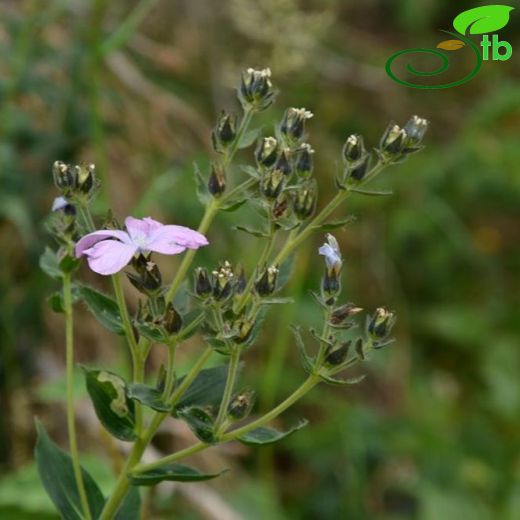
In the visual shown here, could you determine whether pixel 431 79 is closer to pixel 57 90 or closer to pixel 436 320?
pixel 436 320

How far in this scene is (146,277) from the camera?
52.0 inches

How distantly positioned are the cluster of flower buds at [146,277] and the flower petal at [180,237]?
0.13 ft

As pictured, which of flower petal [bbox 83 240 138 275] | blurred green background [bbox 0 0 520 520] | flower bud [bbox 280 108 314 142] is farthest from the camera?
blurred green background [bbox 0 0 520 520]

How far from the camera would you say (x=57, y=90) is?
297 cm

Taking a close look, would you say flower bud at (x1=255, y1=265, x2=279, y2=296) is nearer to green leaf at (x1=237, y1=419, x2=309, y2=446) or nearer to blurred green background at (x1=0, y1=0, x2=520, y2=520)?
green leaf at (x1=237, y1=419, x2=309, y2=446)

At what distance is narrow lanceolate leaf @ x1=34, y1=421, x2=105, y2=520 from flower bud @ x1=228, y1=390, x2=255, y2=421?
1.01ft

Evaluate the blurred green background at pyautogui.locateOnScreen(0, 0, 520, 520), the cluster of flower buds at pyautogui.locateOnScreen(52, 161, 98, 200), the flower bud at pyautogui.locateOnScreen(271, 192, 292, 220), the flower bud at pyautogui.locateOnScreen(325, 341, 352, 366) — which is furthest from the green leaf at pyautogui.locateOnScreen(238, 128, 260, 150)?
the blurred green background at pyautogui.locateOnScreen(0, 0, 520, 520)

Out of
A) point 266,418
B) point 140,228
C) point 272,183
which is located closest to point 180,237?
point 140,228

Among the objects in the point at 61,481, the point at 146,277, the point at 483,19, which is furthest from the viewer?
the point at 483,19

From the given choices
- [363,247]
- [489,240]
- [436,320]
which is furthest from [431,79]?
[436,320]

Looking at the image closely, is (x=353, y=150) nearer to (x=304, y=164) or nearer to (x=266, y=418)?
(x=304, y=164)

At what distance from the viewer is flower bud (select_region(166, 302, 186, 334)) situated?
1.32 metres

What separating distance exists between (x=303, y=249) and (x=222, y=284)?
1957mm

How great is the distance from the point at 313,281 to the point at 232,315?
2.42 meters
